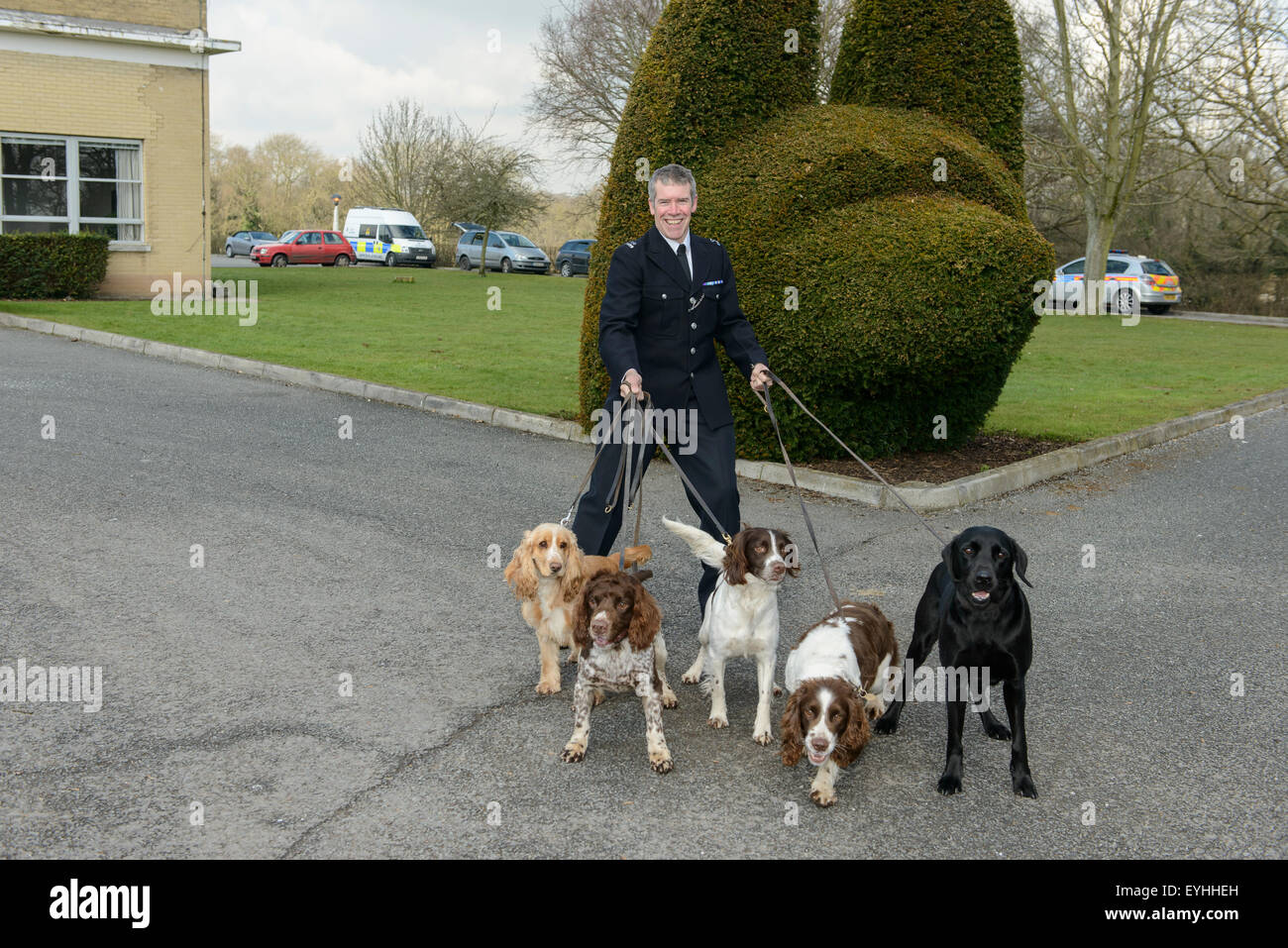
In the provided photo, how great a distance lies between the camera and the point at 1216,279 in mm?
39938

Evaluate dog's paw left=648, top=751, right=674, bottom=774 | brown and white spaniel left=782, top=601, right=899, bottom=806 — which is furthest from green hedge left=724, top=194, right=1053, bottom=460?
dog's paw left=648, top=751, right=674, bottom=774

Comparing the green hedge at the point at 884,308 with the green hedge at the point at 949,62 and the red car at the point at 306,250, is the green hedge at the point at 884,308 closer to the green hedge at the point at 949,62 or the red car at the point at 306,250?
the green hedge at the point at 949,62

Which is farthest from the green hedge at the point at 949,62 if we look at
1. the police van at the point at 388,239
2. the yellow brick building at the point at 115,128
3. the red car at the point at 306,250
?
the police van at the point at 388,239

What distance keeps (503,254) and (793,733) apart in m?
43.2

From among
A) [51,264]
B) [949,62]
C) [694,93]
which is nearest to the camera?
[694,93]

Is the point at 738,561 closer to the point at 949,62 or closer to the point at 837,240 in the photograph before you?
the point at 837,240

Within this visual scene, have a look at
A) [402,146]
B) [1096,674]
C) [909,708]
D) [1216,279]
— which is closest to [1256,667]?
[1096,674]

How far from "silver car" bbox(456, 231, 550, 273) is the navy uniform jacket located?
4070 centimetres

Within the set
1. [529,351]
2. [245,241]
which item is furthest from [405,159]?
[529,351]

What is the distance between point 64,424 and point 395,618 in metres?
6.15

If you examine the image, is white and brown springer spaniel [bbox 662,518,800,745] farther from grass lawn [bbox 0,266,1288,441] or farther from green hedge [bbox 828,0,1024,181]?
green hedge [bbox 828,0,1024,181]

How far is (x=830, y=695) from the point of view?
414cm

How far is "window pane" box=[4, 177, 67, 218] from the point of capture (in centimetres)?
2342

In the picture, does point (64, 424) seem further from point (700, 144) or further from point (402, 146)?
point (402, 146)
